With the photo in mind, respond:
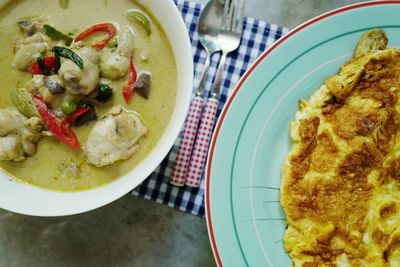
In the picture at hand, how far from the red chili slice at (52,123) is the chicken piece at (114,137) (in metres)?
0.13

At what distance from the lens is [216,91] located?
334cm

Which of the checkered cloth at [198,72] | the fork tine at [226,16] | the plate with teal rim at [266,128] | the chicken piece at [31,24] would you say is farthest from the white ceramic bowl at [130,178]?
the fork tine at [226,16]

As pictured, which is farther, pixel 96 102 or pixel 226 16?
pixel 226 16

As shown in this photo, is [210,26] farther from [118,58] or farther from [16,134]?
[16,134]

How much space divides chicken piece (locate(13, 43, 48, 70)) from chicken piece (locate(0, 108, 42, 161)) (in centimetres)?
29

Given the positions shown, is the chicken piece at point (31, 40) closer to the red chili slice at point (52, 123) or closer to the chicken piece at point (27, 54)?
the chicken piece at point (27, 54)

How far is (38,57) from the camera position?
9.75 feet

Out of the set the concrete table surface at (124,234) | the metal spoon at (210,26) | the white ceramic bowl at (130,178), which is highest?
the metal spoon at (210,26)

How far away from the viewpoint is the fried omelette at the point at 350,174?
2.88 meters

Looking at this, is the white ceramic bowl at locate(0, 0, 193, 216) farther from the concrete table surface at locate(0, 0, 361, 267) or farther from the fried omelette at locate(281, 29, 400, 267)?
the fried omelette at locate(281, 29, 400, 267)

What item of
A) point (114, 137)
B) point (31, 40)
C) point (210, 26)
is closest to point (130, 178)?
point (114, 137)

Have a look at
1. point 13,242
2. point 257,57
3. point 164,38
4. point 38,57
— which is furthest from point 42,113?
point 257,57

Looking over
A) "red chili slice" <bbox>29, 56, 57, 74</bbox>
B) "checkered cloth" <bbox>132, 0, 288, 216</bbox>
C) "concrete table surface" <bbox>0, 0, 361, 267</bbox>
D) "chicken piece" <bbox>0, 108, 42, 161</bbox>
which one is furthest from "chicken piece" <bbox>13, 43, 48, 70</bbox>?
"concrete table surface" <bbox>0, 0, 361, 267</bbox>

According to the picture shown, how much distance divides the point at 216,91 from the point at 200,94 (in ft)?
0.36
